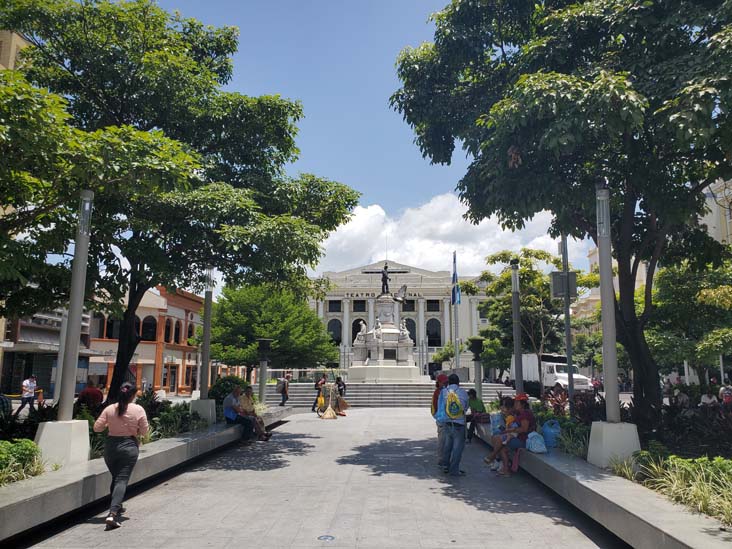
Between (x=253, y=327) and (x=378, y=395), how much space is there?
1335 cm

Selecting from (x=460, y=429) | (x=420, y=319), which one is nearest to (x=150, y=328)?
(x=420, y=319)

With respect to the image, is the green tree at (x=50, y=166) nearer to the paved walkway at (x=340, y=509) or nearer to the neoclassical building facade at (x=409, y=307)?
the paved walkway at (x=340, y=509)

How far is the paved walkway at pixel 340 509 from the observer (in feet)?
20.7

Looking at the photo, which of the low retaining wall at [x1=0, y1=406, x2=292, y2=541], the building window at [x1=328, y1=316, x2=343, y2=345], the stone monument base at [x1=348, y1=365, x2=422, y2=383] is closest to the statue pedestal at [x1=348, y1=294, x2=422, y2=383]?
the stone monument base at [x1=348, y1=365, x2=422, y2=383]

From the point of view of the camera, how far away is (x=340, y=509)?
7570mm

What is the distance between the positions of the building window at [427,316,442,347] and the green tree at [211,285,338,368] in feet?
127

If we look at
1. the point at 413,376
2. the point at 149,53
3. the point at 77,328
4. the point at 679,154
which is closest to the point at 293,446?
the point at 77,328

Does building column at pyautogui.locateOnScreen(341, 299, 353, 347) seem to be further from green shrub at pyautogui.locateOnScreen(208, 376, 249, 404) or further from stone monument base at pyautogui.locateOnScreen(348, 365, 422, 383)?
green shrub at pyautogui.locateOnScreen(208, 376, 249, 404)

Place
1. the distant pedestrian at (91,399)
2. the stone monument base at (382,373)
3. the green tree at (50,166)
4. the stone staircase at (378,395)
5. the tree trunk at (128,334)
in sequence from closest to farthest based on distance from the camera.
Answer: the green tree at (50,166) < the distant pedestrian at (91,399) < the tree trunk at (128,334) < the stone staircase at (378,395) < the stone monument base at (382,373)

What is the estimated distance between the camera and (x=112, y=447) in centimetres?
695

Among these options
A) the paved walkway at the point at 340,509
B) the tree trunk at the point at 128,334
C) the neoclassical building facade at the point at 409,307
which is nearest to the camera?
the paved walkway at the point at 340,509

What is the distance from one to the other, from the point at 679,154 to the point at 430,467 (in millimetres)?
7383

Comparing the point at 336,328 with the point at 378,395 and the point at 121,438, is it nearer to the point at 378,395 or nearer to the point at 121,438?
the point at 378,395

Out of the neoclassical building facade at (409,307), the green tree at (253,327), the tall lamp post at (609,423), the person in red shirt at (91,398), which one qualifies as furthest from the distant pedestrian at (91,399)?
the neoclassical building facade at (409,307)
